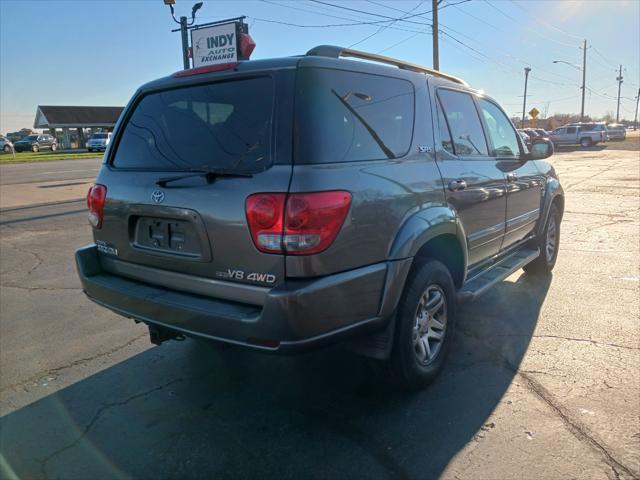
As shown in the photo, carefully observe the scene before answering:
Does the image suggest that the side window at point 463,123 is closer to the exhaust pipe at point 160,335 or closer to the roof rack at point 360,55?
the roof rack at point 360,55

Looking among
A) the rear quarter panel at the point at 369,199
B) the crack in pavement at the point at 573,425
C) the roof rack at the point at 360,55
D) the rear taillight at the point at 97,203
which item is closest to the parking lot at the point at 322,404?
the crack in pavement at the point at 573,425

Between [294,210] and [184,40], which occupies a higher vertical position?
[184,40]

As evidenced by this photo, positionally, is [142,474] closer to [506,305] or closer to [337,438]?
[337,438]

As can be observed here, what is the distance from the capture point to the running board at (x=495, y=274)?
3.71 metres

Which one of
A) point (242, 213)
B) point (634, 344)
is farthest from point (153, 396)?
point (634, 344)

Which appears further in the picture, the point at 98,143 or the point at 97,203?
the point at 98,143

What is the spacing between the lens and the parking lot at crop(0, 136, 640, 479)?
8.50ft

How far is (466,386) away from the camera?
11.0 feet

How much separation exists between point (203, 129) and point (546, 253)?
4.33 metres

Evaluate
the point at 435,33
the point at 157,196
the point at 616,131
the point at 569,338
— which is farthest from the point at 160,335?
the point at 616,131

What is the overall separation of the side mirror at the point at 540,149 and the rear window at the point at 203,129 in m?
3.32

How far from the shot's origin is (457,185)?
11.4 ft

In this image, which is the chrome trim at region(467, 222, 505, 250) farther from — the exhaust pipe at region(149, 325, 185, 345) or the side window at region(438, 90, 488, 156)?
the exhaust pipe at region(149, 325, 185, 345)

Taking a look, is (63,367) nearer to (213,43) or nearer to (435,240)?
(435,240)
